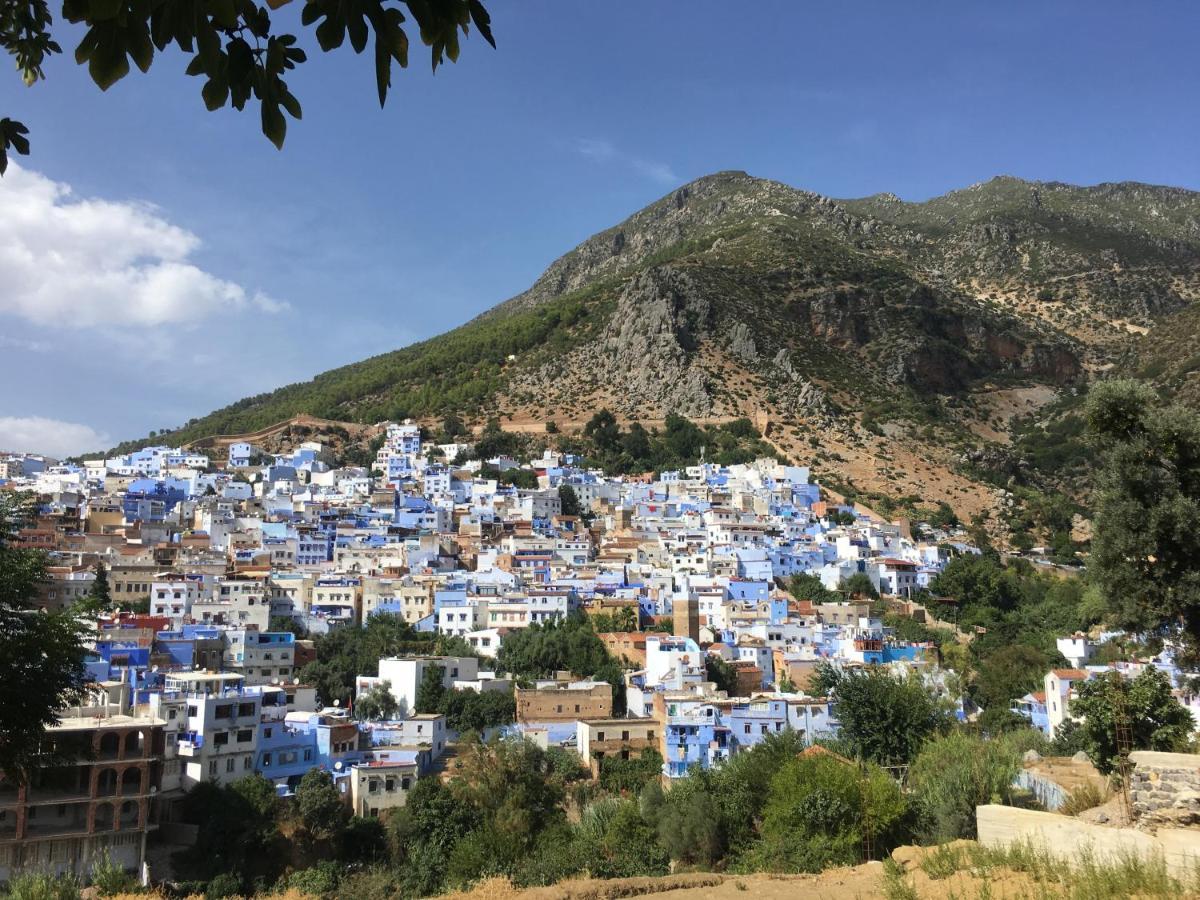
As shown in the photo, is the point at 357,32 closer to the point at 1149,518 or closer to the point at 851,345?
the point at 1149,518

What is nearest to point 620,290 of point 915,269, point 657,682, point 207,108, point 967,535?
point 915,269

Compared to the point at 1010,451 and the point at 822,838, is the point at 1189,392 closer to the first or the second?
the point at 1010,451

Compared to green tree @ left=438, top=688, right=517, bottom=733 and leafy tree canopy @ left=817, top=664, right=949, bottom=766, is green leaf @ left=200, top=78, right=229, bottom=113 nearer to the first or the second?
leafy tree canopy @ left=817, top=664, right=949, bottom=766

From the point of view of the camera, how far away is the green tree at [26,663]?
748 centimetres

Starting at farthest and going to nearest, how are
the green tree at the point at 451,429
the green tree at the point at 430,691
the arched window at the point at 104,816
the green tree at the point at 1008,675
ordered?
the green tree at the point at 451,429, the green tree at the point at 1008,675, the green tree at the point at 430,691, the arched window at the point at 104,816

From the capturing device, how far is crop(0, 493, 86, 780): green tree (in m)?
7.48

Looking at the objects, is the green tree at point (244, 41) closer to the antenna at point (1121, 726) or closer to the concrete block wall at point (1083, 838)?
the concrete block wall at point (1083, 838)

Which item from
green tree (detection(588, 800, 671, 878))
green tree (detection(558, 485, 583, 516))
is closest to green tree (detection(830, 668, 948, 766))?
green tree (detection(588, 800, 671, 878))

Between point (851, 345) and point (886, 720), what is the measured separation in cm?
7038

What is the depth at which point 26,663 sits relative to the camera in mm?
7633

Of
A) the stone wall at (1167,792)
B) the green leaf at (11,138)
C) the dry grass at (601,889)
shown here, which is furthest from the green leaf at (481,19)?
the stone wall at (1167,792)

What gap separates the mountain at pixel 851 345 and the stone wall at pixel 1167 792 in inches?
2126

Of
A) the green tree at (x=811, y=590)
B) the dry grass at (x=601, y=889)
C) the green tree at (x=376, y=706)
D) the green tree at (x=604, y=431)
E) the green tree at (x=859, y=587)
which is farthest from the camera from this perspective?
the green tree at (x=604, y=431)

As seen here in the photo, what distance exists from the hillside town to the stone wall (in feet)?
30.4
